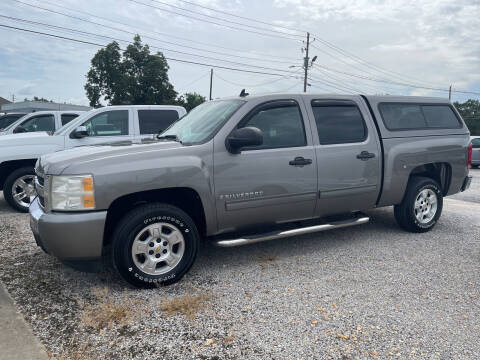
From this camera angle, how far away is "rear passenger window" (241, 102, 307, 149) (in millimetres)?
4117

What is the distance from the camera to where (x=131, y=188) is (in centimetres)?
340

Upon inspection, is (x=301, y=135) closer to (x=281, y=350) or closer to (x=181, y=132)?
(x=181, y=132)

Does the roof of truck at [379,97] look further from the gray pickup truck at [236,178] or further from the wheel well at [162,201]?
the wheel well at [162,201]

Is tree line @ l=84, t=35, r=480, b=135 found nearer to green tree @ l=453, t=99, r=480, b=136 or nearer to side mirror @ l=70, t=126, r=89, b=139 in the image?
side mirror @ l=70, t=126, r=89, b=139

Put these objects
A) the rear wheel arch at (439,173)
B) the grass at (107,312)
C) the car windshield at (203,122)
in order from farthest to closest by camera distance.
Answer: the rear wheel arch at (439,173)
the car windshield at (203,122)
the grass at (107,312)

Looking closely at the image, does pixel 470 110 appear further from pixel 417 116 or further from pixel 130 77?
pixel 417 116

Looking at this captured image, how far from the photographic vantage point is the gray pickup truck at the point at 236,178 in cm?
333

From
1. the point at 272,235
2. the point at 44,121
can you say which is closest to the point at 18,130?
the point at 44,121

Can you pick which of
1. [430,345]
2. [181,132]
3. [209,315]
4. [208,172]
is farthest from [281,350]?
[181,132]

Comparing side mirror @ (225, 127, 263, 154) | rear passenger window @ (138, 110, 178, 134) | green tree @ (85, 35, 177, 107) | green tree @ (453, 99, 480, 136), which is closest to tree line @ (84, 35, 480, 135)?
green tree @ (85, 35, 177, 107)

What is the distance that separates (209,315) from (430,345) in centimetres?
163

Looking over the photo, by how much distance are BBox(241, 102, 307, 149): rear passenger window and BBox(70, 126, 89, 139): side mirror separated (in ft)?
13.7

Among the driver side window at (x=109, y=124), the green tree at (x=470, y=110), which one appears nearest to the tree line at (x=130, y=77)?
the driver side window at (x=109, y=124)

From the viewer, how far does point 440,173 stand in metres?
5.54
